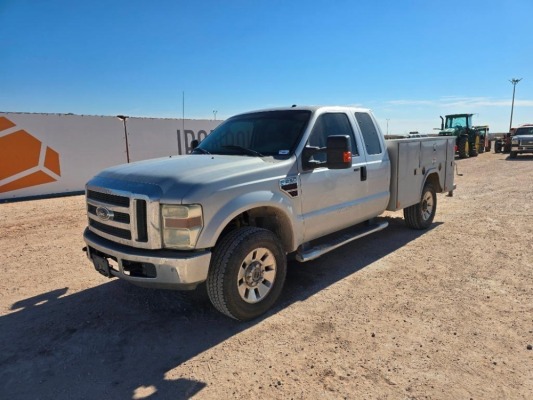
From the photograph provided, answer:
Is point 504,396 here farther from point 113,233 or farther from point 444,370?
point 113,233

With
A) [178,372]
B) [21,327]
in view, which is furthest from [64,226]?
A: [178,372]

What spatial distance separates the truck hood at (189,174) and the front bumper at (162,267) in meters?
0.47

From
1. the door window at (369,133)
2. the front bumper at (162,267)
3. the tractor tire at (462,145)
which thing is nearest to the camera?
the front bumper at (162,267)

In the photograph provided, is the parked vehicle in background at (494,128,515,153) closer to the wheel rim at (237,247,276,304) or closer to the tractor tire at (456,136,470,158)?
the tractor tire at (456,136,470,158)

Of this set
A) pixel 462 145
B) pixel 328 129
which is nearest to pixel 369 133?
pixel 328 129

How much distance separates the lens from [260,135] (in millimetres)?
4484

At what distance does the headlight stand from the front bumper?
0.09 meters

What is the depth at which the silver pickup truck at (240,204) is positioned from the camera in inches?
125

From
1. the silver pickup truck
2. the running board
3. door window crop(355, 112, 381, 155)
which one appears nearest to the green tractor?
door window crop(355, 112, 381, 155)

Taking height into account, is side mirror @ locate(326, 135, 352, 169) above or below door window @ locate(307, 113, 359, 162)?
below

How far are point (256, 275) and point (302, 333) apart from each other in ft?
2.21

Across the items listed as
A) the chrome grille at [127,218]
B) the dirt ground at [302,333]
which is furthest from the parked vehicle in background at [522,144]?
the chrome grille at [127,218]

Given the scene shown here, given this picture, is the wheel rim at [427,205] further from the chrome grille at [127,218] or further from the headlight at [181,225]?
the chrome grille at [127,218]

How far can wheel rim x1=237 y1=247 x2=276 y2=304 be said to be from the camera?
3.55m
